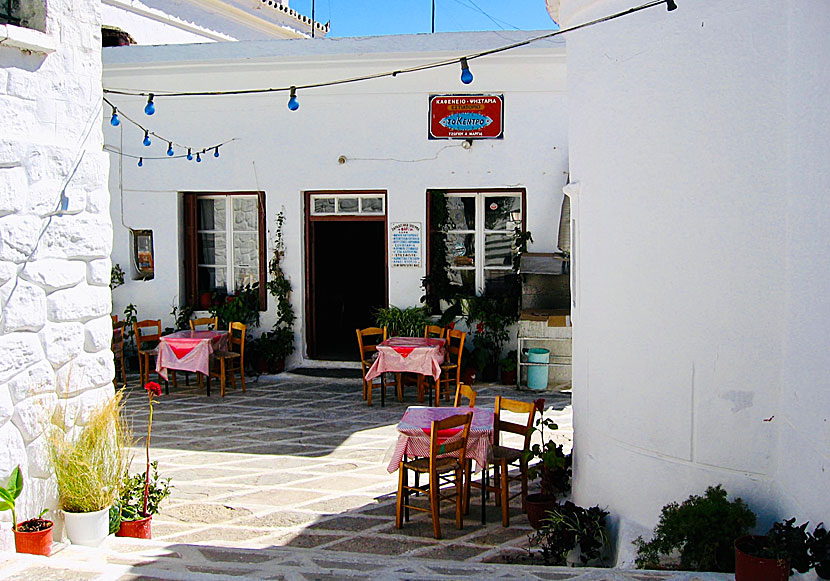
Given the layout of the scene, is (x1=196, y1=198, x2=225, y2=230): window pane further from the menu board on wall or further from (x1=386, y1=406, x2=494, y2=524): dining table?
(x1=386, y1=406, x2=494, y2=524): dining table

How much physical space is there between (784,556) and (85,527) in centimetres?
361

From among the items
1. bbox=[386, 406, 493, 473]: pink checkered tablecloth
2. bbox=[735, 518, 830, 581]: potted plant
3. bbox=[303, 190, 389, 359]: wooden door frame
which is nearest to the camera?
bbox=[735, 518, 830, 581]: potted plant

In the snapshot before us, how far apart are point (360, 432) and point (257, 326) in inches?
153

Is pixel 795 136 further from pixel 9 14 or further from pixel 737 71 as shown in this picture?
pixel 9 14

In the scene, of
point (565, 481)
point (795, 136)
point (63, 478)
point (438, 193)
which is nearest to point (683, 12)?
point (795, 136)

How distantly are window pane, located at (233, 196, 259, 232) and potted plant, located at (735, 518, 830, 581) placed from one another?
9241mm

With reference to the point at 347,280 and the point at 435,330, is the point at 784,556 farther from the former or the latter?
the point at 347,280

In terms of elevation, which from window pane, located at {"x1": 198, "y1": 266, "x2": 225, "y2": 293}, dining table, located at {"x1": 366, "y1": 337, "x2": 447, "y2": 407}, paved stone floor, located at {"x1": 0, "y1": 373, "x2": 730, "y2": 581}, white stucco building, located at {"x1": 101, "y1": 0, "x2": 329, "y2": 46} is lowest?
paved stone floor, located at {"x1": 0, "y1": 373, "x2": 730, "y2": 581}

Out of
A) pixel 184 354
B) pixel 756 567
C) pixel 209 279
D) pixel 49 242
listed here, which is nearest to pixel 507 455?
pixel 756 567

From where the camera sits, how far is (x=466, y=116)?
11102mm

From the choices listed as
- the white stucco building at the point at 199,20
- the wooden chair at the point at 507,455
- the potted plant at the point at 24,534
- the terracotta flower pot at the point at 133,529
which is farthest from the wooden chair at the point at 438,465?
the white stucco building at the point at 199,20

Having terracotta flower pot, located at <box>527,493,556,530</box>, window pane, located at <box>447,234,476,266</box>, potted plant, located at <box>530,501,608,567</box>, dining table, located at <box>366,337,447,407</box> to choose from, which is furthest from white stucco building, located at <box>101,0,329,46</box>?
potted plant, located at <box>530,501,608,567</box>

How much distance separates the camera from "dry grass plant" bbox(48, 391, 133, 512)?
4.48m

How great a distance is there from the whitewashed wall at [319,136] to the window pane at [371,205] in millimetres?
294
